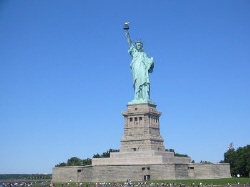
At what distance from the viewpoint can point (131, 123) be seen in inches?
2598

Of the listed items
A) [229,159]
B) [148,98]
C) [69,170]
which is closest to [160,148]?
[148,98]

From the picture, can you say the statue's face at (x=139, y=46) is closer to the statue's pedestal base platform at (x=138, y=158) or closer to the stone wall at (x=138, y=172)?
the statue's pedestal base platform at (x=138, y=158)

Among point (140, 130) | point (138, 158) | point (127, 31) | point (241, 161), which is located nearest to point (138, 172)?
point (138, 158)

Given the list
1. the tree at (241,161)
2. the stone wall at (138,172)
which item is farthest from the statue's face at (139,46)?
the tree at (241,161)

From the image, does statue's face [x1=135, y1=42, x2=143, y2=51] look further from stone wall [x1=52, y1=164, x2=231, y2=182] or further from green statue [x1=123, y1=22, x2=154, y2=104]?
stone wall [x1=52, y1=164, x2=231, y2=182]

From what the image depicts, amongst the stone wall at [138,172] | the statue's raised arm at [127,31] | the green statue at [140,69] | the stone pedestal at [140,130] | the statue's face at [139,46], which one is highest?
the statue's raised arm at [127,31]

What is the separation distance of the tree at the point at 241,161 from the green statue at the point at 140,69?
20.1 metres

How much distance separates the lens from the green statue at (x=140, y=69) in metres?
67.7

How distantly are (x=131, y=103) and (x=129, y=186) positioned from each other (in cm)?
1929

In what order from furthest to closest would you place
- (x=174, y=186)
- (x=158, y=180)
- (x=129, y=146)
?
(x=129, y=146) < (x=158, y=180) < (x=174, y=186)

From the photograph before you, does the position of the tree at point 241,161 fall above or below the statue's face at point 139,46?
below

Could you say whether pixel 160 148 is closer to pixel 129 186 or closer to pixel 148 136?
pixel 148 136

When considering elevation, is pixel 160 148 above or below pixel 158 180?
above

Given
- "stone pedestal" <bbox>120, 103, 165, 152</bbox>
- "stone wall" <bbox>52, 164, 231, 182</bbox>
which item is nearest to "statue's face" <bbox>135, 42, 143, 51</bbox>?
"stone pedestal" <bbox>120, 103, 165, 152</bbox>
